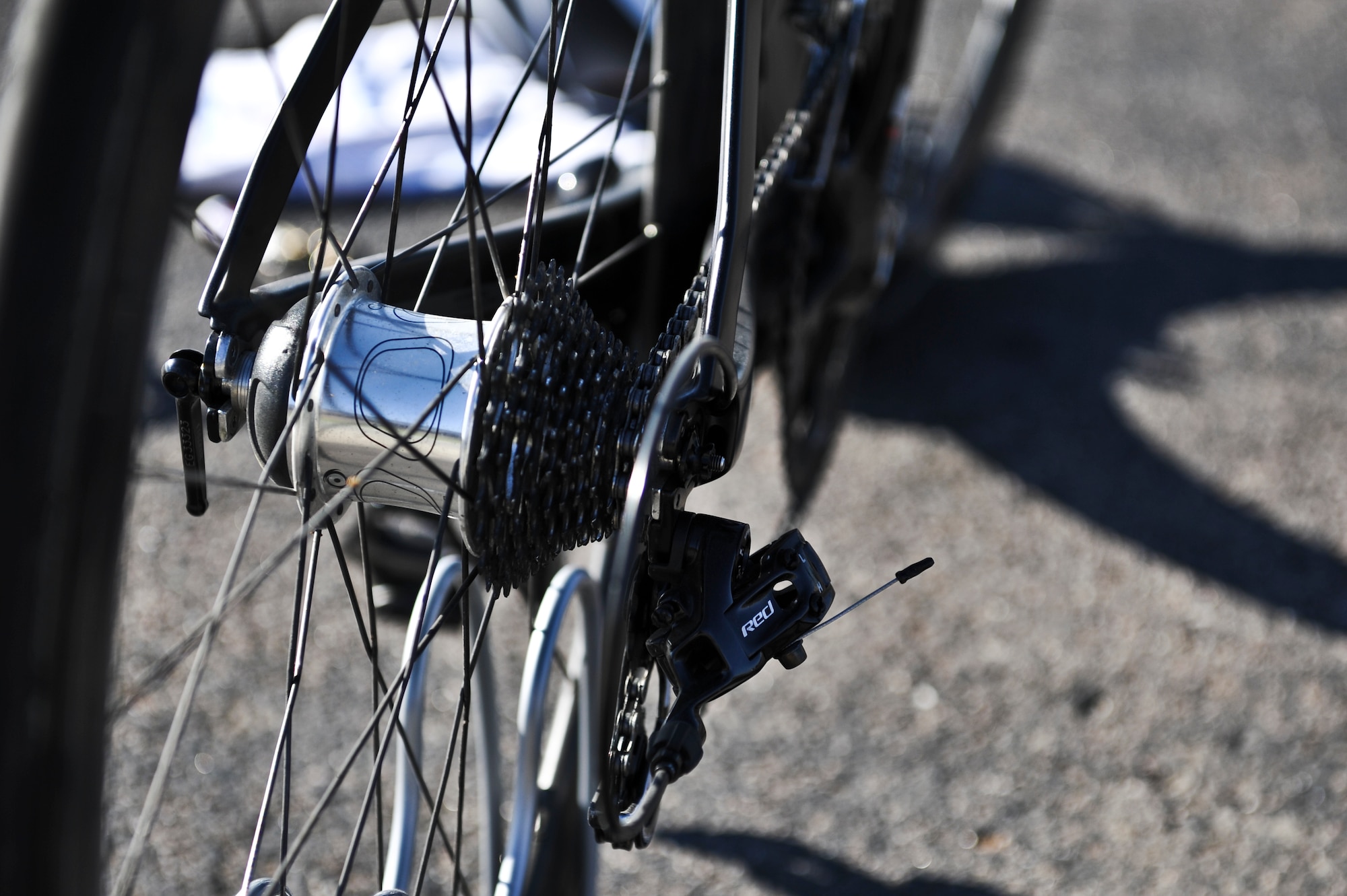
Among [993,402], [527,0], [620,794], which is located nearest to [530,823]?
[620,794]

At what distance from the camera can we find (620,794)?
65 centimetres

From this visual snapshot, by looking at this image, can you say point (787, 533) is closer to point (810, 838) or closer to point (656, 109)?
point (656, 109)

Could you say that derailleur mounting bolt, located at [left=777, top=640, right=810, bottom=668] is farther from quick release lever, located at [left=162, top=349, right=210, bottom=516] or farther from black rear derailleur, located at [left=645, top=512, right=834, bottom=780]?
quick release lever, located at [left=162, top=349, right=210, bottom=516]

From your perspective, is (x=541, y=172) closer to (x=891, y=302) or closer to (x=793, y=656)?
(x=793, y=656)

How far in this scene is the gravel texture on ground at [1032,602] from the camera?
1.17 meters

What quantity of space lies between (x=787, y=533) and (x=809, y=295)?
25.3 inches

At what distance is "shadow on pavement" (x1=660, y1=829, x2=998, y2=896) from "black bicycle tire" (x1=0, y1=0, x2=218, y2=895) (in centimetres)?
83

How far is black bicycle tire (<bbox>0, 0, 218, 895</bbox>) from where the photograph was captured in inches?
15.0

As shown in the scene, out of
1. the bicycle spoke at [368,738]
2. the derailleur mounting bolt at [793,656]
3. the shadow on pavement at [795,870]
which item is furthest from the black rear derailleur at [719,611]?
the shadow on pavement at [795,870]

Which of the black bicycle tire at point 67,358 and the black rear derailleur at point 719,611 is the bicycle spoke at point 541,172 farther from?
the black bicycle tire at point 67,358

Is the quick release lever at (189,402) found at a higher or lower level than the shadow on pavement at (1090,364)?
higher

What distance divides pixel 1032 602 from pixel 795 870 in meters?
0.48

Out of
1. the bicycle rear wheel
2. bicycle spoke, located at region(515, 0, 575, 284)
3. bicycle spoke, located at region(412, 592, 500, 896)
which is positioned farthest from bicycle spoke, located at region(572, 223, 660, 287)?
the bicycle rear wheel

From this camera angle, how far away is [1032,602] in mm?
1452
